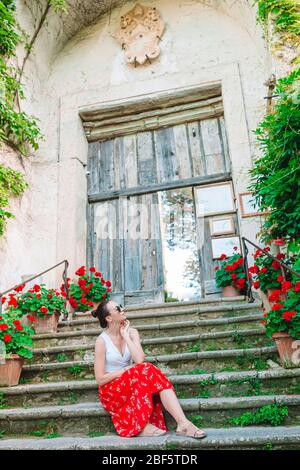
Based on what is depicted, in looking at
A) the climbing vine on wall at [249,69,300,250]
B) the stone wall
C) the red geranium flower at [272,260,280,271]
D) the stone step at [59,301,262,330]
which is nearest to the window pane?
the stone wall

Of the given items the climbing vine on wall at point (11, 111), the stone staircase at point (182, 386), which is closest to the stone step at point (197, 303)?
the stone staircase at point (182, 386)

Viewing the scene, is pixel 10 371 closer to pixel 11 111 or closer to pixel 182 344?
pixel 182 344

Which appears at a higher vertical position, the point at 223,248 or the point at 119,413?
the point at 223,248

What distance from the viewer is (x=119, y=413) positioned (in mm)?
2518

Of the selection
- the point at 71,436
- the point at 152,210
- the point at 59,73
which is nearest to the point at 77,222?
the point at 152,210

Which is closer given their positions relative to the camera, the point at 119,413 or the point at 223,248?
the point at 119,413

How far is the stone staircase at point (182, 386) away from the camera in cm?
229

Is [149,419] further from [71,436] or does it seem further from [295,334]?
[295,334]

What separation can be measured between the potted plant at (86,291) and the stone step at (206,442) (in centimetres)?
272

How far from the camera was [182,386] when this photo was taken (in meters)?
2.87

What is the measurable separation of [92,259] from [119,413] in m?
3.71

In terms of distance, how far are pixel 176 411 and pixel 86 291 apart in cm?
307
